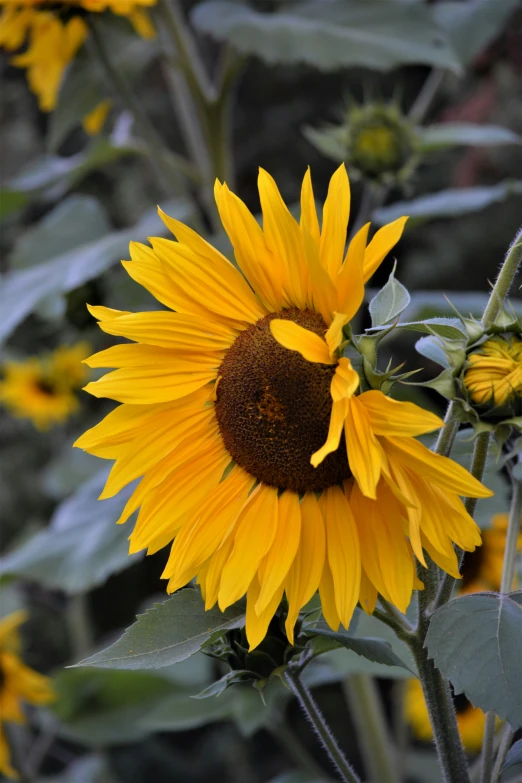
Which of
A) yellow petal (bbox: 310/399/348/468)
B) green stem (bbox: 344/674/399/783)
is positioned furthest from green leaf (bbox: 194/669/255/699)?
green stem (bbox: 344/674/399/783)

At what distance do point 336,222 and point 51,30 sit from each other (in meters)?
0.61

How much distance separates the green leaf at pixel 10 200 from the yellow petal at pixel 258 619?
71 cm

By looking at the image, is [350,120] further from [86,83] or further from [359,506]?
[359,506]

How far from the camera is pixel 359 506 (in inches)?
16.5

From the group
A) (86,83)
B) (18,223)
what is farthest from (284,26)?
(18,223)

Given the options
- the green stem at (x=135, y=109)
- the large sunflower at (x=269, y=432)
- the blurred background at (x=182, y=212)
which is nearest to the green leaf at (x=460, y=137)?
the blurred background at (x=182, y=212)

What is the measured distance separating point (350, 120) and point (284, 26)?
0.11 meters

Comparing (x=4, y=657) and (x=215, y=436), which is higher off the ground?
(x=215, y=436)

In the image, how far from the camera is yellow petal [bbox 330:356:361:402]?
0.36 meters

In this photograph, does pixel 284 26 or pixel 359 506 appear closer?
pixel 359 506

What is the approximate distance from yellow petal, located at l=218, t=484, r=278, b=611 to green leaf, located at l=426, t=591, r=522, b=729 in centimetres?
8

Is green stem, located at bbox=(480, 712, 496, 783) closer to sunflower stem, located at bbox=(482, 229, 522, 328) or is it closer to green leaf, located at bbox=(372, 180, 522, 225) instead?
sunflower stem, located at bbox=(482, 229, 522, 328)

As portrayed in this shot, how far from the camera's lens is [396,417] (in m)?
0.37

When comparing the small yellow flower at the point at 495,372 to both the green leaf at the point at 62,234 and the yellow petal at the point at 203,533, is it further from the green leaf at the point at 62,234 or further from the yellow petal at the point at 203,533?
the green leaf at the point at 62,234
